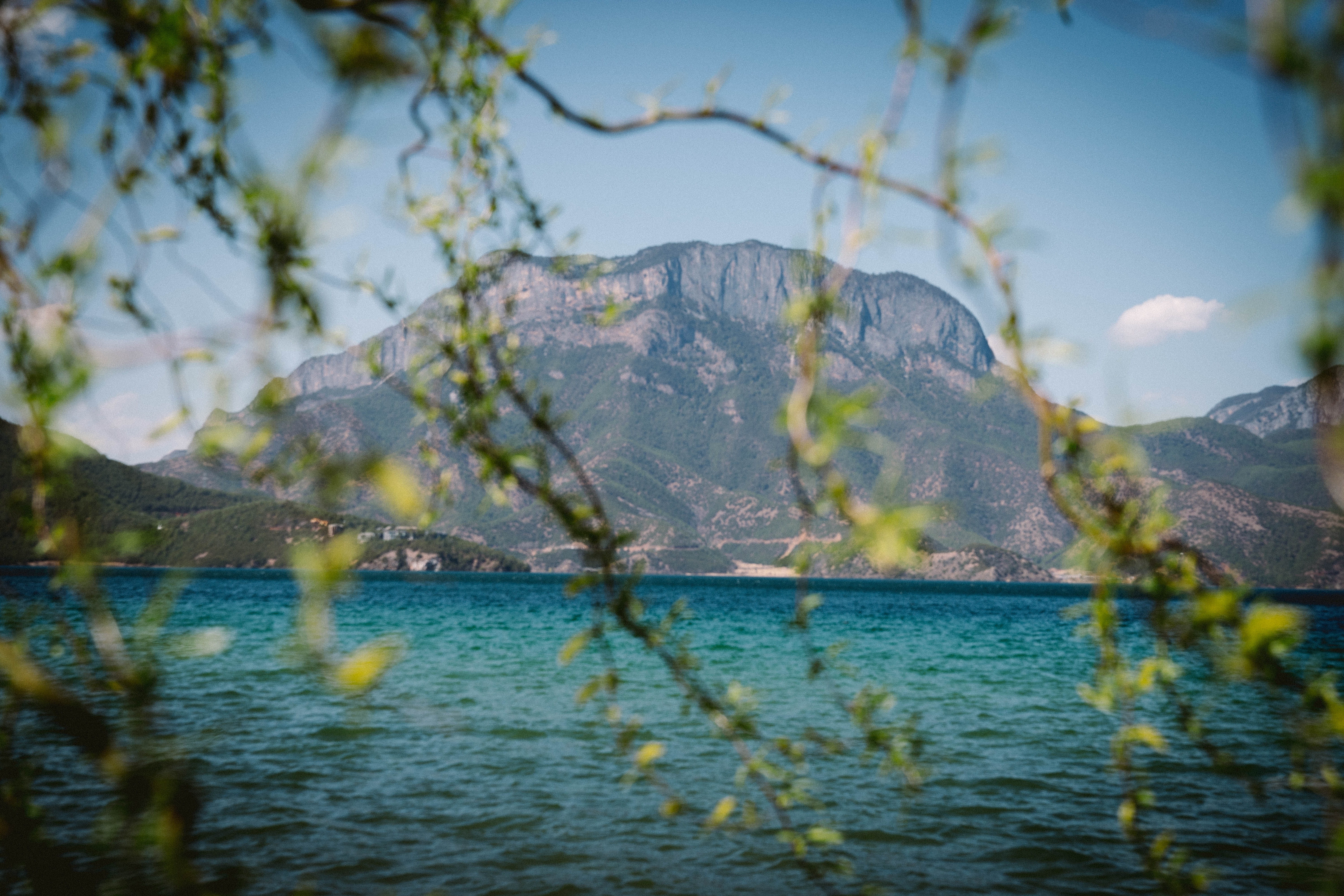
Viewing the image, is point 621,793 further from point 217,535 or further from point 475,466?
point 217,535

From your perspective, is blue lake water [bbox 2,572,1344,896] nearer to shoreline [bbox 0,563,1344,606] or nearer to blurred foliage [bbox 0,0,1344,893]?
blurred foliage [bbox 0,0,1344,893]

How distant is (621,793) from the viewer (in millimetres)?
9875

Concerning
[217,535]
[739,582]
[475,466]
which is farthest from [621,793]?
[739,582]

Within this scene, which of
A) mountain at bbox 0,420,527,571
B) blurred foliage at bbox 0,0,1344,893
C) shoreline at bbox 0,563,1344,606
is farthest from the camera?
mountain at bbox 0,420,527,571

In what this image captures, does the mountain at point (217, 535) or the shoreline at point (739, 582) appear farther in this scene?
the mountain at point (217, 535)

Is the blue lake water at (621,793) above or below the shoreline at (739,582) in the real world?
above

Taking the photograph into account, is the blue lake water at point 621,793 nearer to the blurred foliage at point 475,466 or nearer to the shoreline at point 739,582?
the blurred foliage at point 475,466

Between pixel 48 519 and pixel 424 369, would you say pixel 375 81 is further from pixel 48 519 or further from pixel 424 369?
pixel 48 519

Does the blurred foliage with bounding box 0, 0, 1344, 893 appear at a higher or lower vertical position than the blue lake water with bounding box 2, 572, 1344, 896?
higher

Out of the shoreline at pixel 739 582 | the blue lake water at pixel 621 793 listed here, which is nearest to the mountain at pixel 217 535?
the shoreline at pixel 739 582

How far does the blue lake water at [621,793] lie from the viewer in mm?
7582

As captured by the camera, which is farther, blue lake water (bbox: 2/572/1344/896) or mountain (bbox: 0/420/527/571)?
mountain (bbox: 0/420/527/571)

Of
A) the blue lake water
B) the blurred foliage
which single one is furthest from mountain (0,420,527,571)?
the blurred foliage

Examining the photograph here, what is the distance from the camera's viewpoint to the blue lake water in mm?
7582
